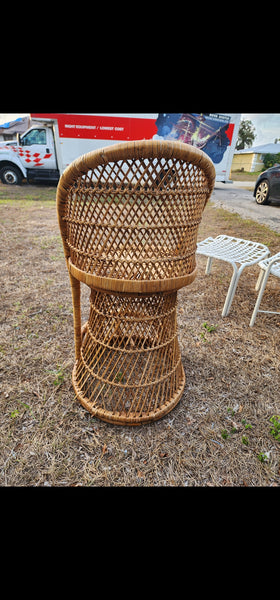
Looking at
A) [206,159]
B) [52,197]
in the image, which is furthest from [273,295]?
[52,197]

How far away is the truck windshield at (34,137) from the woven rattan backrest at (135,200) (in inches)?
349

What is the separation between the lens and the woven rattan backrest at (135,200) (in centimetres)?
92

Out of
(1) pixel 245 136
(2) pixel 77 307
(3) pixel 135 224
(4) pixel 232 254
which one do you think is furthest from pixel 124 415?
(1) pixel 245 136

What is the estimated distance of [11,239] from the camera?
4.33 meters

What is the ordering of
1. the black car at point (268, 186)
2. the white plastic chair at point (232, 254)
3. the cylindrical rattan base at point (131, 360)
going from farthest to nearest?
1. the black car at point (268, 186)
2. the white plastic chair at point (232, 254)
3. the cylindrical rattan base at point (131, 360)

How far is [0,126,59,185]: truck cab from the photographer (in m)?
8.35

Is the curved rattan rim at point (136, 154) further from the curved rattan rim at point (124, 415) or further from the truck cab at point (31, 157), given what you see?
the truck cab at point (31, 157)

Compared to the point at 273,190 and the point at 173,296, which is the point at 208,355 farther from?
the point at 273,190

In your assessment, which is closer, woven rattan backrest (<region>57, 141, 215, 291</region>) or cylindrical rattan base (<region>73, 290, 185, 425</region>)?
woven rattan backrest (<region>57, 141, 215, 291</region>)

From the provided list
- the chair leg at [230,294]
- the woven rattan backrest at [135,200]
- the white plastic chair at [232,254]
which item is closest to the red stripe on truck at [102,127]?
the white plastic chair at [232,254]

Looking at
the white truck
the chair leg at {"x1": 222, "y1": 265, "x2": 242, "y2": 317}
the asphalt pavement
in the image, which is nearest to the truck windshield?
the white truck

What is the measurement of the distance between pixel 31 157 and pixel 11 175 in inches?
39.3

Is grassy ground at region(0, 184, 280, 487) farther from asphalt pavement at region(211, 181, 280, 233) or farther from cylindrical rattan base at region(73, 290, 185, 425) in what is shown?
asphalt pavement at region(211, 181, 280, 233)

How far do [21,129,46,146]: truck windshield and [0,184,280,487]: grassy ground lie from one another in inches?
292
